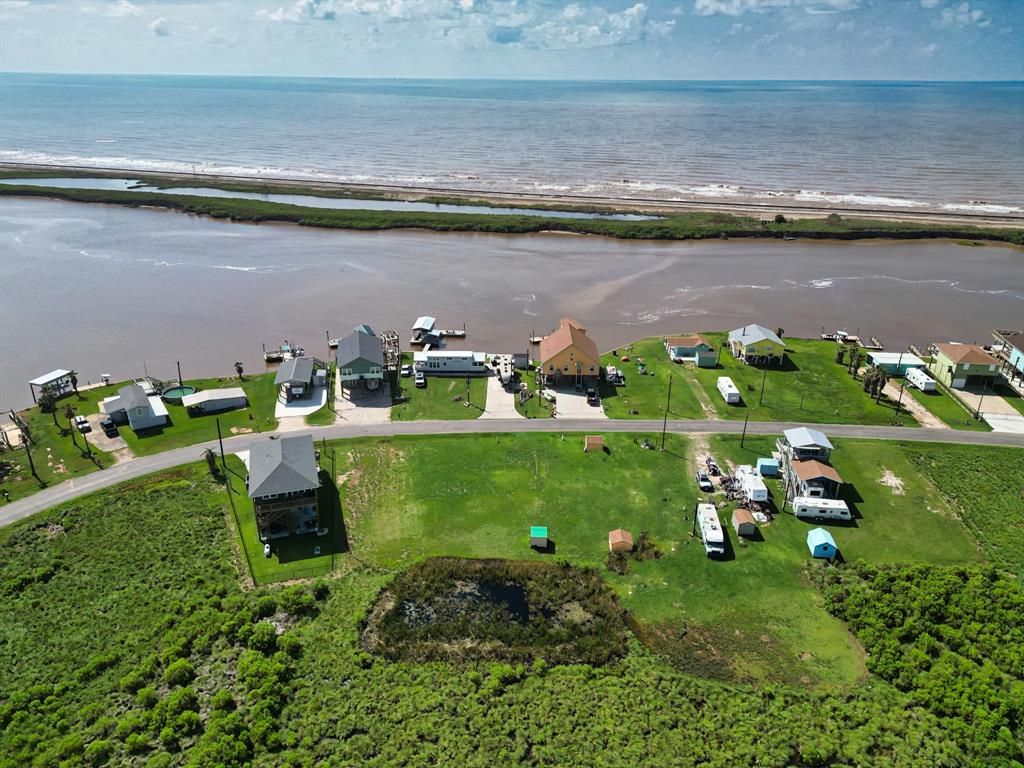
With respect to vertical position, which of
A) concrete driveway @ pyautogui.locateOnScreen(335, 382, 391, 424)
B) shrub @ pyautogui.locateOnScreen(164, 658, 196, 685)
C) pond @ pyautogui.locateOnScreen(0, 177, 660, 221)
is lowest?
shrub @ pyautogui.locateOnScreen(164, 658, 196, 685)

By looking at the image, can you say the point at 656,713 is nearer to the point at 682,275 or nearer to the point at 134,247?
the point at 682,275

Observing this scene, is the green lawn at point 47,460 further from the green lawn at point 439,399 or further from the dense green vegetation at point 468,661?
the green lawn at point 439,399

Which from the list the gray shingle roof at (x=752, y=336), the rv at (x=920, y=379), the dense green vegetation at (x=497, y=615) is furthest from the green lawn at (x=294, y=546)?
the rv at (x=920, y=379)

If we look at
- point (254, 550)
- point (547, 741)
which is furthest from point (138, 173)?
point (547, 741)

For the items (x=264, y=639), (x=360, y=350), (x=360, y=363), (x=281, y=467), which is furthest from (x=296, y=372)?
(x=264, y=639)

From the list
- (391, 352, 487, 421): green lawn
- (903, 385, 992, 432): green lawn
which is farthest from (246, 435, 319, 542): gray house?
(903, 385, 992, 432): green lawn

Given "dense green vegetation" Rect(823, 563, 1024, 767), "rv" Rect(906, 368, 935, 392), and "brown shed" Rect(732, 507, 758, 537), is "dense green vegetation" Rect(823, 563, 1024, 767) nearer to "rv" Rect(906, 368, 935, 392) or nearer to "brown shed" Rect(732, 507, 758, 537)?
"brown shed" Rect(732, 507, 758, 537)

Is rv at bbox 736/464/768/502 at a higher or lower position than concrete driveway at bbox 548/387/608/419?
lower
